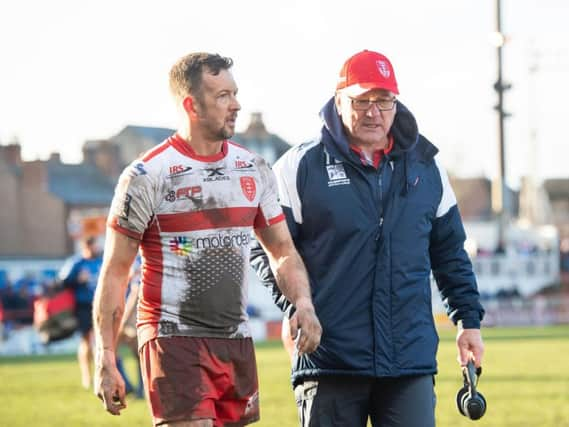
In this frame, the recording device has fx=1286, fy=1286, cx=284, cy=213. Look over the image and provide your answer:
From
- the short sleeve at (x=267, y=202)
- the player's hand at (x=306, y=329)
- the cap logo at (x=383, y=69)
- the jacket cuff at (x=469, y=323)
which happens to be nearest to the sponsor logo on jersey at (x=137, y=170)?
the short sleeve at (x=267, y=202)

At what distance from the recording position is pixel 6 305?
116 feet

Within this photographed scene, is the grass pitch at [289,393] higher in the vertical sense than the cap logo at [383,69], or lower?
lower

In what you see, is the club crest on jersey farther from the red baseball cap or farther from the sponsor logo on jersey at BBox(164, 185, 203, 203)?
the red baseball cap

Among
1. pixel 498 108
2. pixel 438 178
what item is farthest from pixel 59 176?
pixel 438 178

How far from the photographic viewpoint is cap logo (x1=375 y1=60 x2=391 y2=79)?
6174 millimetres

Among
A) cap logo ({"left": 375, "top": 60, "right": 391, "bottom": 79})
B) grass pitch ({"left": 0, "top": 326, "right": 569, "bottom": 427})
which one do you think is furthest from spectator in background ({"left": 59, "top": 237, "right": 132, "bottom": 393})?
cap logo ({"left": 375, "top": 60, "right": 391, "bottom": 79})

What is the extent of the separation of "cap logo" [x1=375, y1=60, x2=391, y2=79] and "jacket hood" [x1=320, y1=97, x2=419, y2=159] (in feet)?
0.86

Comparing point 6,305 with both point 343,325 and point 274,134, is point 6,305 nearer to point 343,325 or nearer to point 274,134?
point 343,325

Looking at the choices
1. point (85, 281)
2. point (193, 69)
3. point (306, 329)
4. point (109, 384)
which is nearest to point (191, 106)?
point (193, 69)

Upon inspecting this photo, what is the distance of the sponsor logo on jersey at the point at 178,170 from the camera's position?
5727 millimetres

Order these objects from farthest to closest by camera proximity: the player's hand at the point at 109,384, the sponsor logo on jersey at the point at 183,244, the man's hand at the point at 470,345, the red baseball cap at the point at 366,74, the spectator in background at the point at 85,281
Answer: the spectator in background at the point at 85,281
the man's hand at the point at 470,345
the red baseball cap at the point at 366,74
the sponsor logo on jersey at the point at 183,244
the player's hand at the point at 109,384

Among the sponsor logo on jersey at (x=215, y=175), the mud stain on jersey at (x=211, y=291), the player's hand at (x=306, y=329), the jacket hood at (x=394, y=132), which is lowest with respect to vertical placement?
the player's hand at (x=306, y=329)

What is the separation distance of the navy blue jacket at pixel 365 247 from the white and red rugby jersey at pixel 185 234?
1.51 ft

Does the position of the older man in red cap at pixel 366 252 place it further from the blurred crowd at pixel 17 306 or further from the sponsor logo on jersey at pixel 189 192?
the blurred crowd at pixel 17 306
